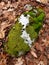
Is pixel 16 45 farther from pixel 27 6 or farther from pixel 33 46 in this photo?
pixel 27 6

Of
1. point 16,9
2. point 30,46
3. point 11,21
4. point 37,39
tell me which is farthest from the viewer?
point 16,9

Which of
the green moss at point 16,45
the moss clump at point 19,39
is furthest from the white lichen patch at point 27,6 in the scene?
the green moss at point 16,45

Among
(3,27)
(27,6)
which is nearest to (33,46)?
(3,27)

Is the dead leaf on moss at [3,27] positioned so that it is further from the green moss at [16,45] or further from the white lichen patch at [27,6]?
the white lichen patch at [27,6]

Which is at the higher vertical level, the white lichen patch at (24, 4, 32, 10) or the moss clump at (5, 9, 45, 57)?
the moss clump at (5, 9, 45, 57)

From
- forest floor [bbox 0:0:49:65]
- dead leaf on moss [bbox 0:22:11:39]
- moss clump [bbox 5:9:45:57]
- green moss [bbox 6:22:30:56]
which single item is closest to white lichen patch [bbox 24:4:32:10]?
forest floor [bbox 0:0:49:65]

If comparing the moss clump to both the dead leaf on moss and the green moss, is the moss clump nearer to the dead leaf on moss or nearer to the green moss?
the green moss

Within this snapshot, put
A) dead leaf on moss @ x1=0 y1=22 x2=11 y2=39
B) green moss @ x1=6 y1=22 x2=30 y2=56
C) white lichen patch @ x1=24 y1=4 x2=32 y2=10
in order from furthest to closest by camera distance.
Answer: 1. white lichen patch @ x1=24 y1=4 x2=32 y2=10
2. dead leaf on moss @ x1=0 y1=22 x2=11 y2=39
3. green moss @ x1=6 y1=22 x2=30 y2=56

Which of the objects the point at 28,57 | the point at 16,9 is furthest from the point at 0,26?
the point at 28,57

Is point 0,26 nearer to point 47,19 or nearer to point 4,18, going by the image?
point 4,18

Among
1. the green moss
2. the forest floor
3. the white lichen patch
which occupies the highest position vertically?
the green moss

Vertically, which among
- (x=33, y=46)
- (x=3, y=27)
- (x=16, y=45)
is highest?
(x=16, y=45)
